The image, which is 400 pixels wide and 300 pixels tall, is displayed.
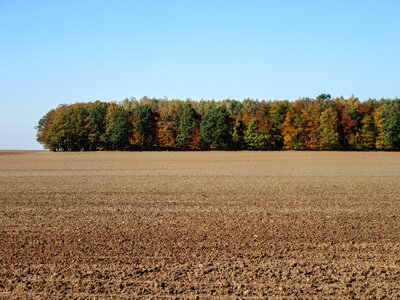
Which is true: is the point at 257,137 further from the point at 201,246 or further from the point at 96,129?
the point at 201,246

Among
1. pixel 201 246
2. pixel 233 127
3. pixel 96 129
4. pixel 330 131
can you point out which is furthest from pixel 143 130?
pixel 201 246

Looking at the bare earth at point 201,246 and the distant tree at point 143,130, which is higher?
the distant tree at point 143,130

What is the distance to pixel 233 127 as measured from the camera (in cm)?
10044

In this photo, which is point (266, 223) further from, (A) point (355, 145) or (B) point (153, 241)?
(A) point (355, 145)

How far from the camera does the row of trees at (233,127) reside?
305 ft

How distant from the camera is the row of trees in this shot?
92.8 metres

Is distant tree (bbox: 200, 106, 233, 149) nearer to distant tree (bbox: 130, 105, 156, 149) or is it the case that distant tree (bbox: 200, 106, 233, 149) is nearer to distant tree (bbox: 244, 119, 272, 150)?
distant tree (bbox: 244, 119, 272, 150)

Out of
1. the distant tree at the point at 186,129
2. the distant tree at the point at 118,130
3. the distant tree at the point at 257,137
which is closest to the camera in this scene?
the distant tree at the point at 257,137

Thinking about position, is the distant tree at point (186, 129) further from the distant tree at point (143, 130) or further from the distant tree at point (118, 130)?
the distant tree at point (118, 130)

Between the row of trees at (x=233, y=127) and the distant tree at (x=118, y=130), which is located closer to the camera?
the row of trees at (x=233, y=127)

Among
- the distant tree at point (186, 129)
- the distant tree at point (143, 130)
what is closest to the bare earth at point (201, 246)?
the distant tree at point (186, 129)

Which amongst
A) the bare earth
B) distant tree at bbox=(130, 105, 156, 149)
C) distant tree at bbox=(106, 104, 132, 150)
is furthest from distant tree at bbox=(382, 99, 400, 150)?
the bare earth

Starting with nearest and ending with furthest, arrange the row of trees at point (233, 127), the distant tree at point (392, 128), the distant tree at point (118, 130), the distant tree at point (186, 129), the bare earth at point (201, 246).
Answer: the bare earth at point (201, 246), the distant tree at point (392, 128), the row of trees at point (233, 127), the distant tree at point (186, 129), the distant tree at point (118, 130)

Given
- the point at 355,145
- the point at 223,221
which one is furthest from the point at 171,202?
the point at 355,145
